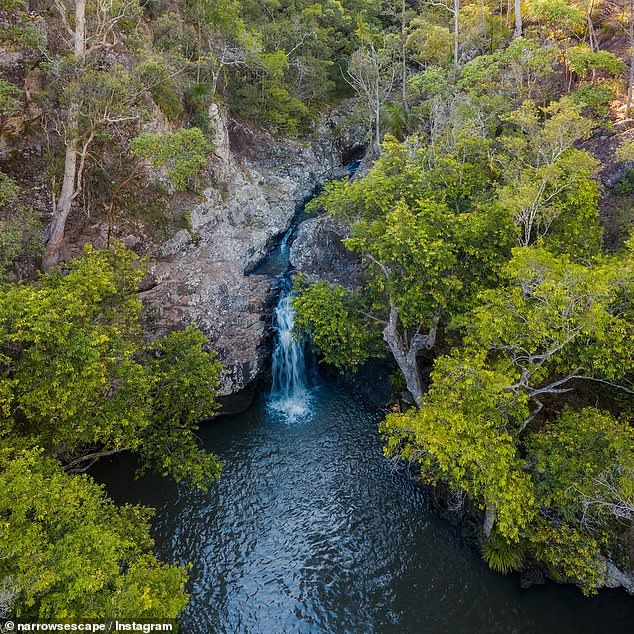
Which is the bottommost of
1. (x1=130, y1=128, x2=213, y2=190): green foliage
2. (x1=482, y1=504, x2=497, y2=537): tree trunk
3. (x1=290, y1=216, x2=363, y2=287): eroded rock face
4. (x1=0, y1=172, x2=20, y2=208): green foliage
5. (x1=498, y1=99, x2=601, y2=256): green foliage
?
(x1=482, y1=504, x2=497, y2=537): tree trunk

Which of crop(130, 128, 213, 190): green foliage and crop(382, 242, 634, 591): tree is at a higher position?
crop(130, 128, 213, 190): green foliage

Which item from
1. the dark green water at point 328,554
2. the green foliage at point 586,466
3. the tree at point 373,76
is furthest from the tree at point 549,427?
the tree at point 373,76

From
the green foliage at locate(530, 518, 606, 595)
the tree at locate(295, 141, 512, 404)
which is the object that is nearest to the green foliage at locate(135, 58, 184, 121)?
the tree at locate(295, 141, 512, 404)

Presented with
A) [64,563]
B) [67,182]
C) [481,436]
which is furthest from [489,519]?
[67,182]

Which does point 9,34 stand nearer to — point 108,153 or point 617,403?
point 108,153

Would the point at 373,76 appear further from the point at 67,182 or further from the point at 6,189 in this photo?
the point at 6,189

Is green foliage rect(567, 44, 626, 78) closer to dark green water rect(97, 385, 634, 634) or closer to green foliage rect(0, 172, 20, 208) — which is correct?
dark green water rect(97, 385, 634, 634)

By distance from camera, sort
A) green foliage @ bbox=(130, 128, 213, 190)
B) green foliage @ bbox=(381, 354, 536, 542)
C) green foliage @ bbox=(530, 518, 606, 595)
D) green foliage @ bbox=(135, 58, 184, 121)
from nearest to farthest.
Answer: green foliage @ bbox=(381, 354, 536, 542) < green foliage @ bbox=(530, 518, 606, 595) < green foliage @ bbox=(130, 128, 213, 190) < green foliage @ bbox=(135, 58, 184, 121)

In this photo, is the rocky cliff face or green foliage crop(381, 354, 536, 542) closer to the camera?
green foliage crop(381, 354, 536, 542)
